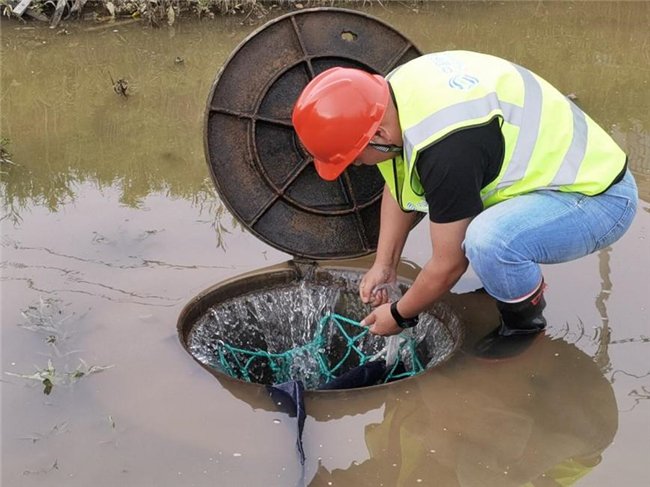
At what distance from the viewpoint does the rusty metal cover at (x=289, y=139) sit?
326 centimetres

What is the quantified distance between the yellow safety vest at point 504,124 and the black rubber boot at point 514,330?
1.37 ft

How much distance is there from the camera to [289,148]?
3.40 meters

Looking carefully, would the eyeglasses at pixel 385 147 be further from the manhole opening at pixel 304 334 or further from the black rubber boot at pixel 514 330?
the manhole opening at pixel 304 334

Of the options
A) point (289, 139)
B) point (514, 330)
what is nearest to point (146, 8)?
point (289, 139)

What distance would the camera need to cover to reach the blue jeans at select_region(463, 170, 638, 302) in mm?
2775

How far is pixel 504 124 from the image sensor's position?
8.77 ft

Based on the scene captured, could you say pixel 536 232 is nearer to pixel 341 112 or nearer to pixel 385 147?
pixel 385 147

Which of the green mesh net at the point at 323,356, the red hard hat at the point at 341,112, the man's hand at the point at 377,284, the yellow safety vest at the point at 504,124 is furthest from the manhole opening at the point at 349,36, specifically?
the green mesh net at the point at 323,356

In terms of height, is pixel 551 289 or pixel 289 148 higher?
pixel 289 148

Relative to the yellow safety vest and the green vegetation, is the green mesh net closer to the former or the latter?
the yellow safety vest

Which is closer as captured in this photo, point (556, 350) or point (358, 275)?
point (556, 350)

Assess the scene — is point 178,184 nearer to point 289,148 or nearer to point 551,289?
point 289,148

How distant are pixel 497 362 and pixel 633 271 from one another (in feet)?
2.95

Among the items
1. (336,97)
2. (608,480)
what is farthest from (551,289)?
(336,97)
